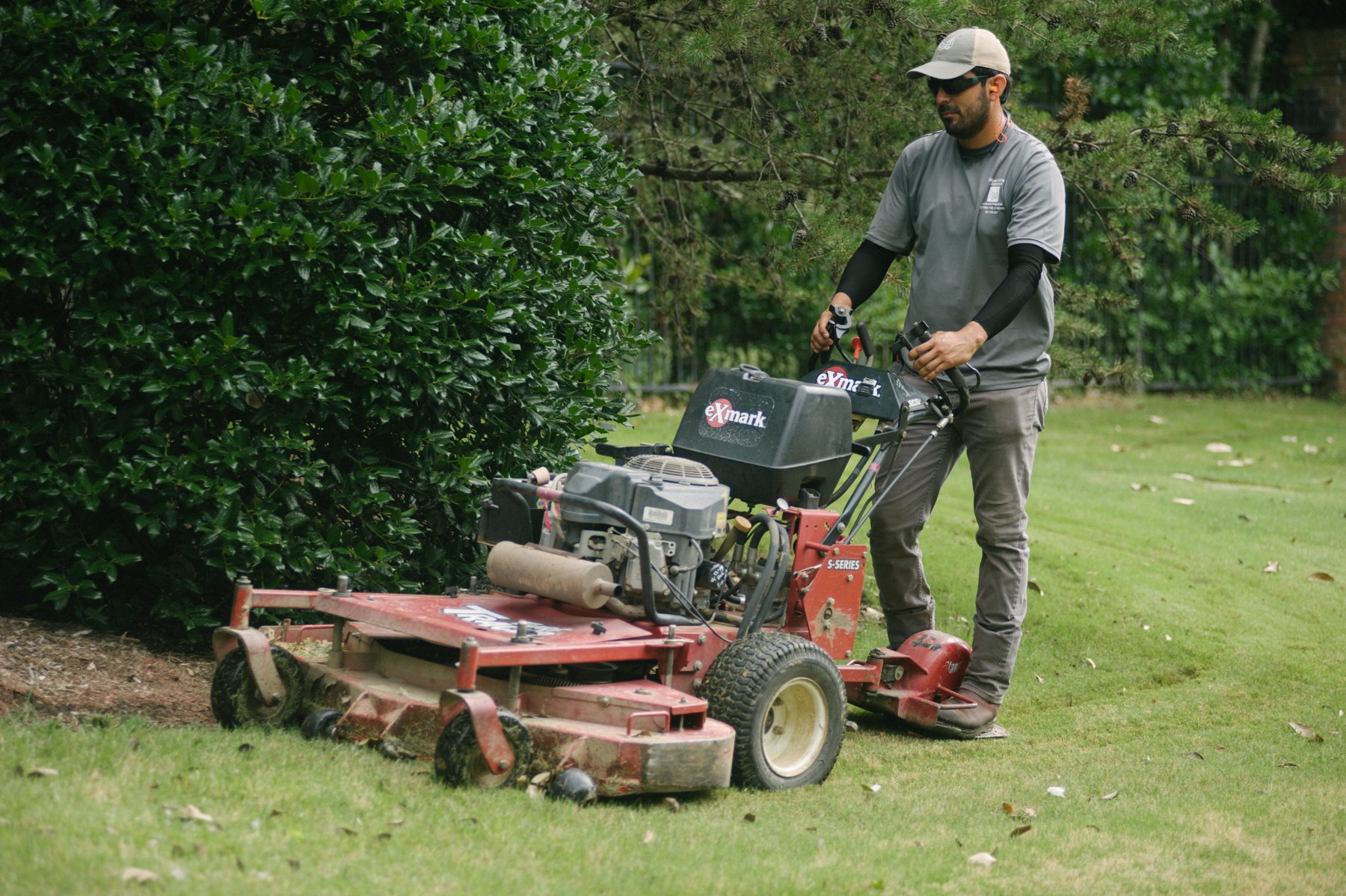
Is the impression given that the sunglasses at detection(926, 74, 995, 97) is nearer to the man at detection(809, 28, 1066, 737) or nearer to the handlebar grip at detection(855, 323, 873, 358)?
the man at detection(809, 28, 1066, 737)

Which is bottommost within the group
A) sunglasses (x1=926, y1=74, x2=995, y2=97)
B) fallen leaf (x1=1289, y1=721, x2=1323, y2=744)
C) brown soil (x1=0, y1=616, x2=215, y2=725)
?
fallen leaf (x1=1289, y1=721, x2=1323, y2=744)

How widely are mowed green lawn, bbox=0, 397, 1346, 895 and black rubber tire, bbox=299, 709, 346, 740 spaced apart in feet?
0.30

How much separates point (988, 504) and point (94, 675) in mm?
3246

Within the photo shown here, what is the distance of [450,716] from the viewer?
4.04 metres

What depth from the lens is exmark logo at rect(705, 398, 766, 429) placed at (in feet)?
16.4

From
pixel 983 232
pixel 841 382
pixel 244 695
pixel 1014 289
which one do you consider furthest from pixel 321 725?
pixel 983 232

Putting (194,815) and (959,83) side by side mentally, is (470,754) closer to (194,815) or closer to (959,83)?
(194,815)

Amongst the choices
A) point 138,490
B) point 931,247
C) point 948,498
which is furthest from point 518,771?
point 948,498

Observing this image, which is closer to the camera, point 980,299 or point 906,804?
point 906,804

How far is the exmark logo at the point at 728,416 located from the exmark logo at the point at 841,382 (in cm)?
44

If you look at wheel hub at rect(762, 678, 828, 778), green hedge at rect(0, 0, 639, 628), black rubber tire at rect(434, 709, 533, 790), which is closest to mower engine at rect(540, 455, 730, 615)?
wheel hub at rect(762, 678, 828, 778)

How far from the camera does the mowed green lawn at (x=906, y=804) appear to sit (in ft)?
11.4

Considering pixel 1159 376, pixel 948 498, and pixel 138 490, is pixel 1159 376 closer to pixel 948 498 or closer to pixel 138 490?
pixel 948 498

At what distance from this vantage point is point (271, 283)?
16.3ft
